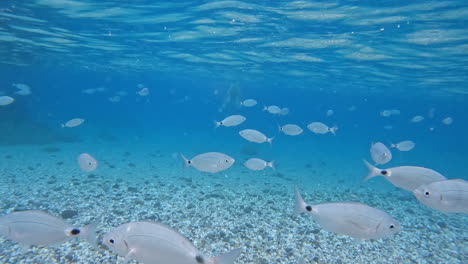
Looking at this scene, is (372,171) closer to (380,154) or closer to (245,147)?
(380,154)

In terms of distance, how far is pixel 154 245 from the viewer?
3027 millimetres

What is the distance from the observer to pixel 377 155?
6.02m

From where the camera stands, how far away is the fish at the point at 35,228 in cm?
367

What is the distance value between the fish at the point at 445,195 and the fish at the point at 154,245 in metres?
3.39

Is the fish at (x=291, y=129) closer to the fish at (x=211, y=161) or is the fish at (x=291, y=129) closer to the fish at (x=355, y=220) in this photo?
the fish at (x=211, y=161)

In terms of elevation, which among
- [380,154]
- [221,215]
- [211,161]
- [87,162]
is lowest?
[221,215]

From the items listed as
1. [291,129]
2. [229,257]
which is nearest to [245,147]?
[291,129]

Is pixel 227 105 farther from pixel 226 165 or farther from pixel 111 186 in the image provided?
pixel 226 165

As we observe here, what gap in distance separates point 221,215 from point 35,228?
5.59 m

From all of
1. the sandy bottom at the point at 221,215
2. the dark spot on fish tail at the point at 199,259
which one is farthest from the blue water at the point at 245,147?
the dark spot on fish tail at the point at 199,259

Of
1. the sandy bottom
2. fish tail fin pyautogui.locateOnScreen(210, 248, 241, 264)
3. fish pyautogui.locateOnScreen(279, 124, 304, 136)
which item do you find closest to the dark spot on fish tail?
fish tail fin pyautogui.locateOnScreen(210, 248, 241, 264)

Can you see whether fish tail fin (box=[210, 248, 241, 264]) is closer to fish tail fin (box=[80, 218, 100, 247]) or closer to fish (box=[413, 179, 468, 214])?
fish tail fin (box=[80, 218, 100, 247])

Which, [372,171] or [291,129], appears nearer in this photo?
[372,171]

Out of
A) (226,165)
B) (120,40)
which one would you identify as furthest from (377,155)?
(120,40)
